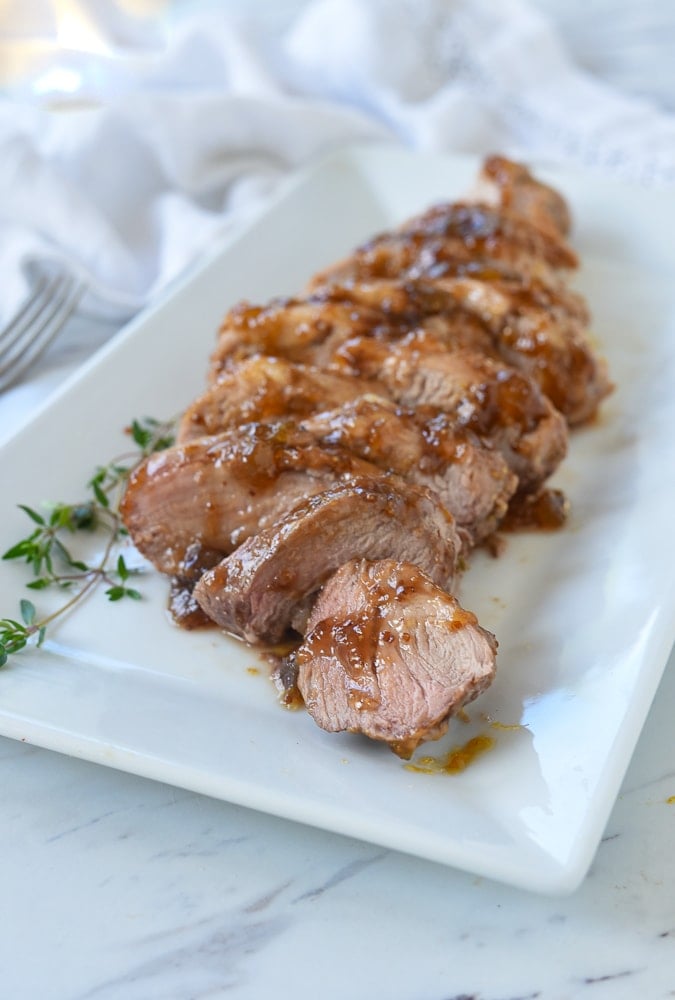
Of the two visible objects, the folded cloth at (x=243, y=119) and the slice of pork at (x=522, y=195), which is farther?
the folded cloth at (x=243, y=119)

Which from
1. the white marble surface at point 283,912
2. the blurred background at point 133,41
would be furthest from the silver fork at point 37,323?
the white marble surface at point 283,912

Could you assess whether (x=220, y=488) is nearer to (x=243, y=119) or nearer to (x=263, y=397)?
(x=263, y=397)

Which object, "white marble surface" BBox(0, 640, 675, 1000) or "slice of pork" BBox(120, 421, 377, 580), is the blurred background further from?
"white marble surface" BBox(0, 640, 675, 1000)

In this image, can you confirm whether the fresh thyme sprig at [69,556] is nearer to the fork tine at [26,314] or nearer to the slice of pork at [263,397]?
the slice of pork at [263,397]

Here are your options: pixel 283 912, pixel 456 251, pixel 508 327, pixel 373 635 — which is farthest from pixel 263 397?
pixel 283 912

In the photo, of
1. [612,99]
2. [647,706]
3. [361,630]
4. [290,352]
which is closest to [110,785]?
[361,630]

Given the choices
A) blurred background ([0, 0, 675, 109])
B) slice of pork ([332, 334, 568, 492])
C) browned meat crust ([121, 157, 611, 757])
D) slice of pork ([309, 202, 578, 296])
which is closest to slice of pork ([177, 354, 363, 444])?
browned meat crust ([121, 157, 611, 757])
